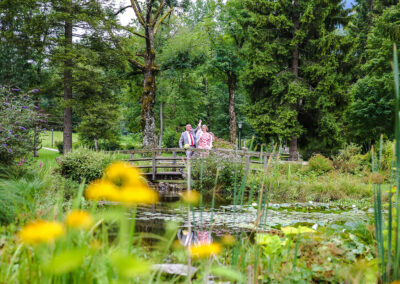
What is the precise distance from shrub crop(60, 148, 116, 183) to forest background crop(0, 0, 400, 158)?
14.8ft

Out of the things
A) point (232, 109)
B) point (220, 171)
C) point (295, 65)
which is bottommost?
point (220, 171)

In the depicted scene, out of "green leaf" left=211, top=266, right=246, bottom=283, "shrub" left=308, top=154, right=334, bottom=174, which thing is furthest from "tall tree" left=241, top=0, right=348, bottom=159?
"green leaf" left=211, top=266, right=246, bottom=283

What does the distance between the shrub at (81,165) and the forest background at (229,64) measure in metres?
4.51

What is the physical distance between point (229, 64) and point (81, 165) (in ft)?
48.7

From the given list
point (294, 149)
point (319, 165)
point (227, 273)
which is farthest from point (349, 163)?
point (227, 273)

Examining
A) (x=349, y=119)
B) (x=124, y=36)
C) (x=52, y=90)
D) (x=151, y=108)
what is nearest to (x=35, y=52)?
(x=52, y=90)

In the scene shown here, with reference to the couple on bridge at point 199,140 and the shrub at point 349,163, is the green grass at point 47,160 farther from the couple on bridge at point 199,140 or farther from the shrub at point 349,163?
the shrub at point 349,163

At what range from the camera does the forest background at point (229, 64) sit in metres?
14.0

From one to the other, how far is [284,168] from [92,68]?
9550mm

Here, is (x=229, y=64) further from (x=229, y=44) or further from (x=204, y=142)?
(x=204, y=142)

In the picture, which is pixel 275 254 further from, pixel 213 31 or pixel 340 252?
pixel 213 31

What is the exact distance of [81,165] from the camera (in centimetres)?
1003

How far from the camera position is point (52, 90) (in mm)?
15242

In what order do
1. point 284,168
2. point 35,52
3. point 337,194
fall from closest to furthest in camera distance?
point 337,194
point 284,168
point 35,52
